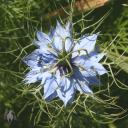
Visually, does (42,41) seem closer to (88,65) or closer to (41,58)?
(41,58)

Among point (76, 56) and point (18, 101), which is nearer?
point (76, 56)

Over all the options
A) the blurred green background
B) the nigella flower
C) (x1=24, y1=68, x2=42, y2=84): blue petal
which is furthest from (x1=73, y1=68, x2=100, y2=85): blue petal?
the blurred green background

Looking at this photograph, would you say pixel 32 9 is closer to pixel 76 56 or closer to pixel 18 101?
pixel 18 101

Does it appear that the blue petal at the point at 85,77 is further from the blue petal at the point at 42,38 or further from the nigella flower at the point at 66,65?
the blue petal at the point at 42,38

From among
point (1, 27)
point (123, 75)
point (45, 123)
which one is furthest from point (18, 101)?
point (123, 75)

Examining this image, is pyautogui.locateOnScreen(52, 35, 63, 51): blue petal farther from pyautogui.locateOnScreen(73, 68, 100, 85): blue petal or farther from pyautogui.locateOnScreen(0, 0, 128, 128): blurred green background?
pyautogui.locateOnScreen(0, 0, 128, 128): blurred green background

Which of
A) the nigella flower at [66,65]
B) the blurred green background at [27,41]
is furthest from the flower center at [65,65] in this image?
the blurred green background at [27,41]
